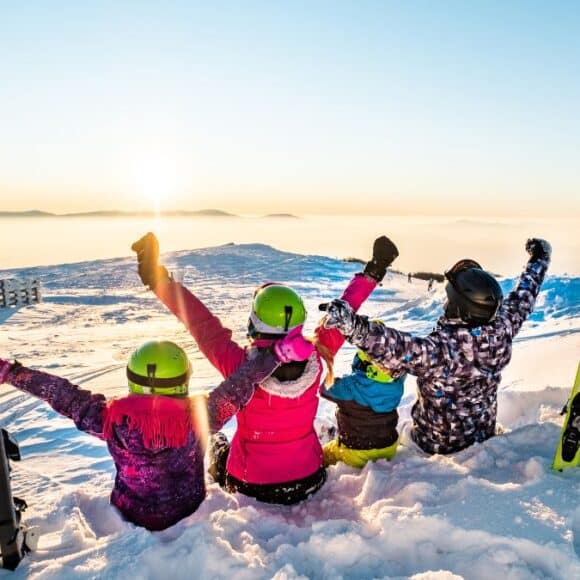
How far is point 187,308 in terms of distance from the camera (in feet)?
11.6

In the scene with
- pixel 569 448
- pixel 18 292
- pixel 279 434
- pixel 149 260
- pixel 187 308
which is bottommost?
pixel 18 292

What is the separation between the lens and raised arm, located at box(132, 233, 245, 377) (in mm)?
3453

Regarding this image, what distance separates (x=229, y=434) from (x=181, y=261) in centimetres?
2636

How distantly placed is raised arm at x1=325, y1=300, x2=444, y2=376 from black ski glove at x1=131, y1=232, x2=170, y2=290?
1.25 m

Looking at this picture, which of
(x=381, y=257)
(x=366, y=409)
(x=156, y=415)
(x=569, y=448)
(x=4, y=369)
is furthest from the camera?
(x=381, y=257)

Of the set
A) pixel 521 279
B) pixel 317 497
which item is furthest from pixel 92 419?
pixel 521 279

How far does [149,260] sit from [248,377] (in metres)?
1.09

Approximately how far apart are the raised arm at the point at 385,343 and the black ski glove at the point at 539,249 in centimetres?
163

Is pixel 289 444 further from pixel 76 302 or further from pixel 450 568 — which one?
pixel 76 302

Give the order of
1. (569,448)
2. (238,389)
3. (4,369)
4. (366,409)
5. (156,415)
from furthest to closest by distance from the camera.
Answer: (366,409), (569,448), (238,389), (4,369), (156,415)

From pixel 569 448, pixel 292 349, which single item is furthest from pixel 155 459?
pixel 569 448

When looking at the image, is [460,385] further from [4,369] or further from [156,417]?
[4,369]

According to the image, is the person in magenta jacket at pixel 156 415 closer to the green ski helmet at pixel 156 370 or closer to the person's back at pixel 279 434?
the green ski helmet at pixel 156 370

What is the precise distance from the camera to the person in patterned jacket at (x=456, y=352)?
3.10m
